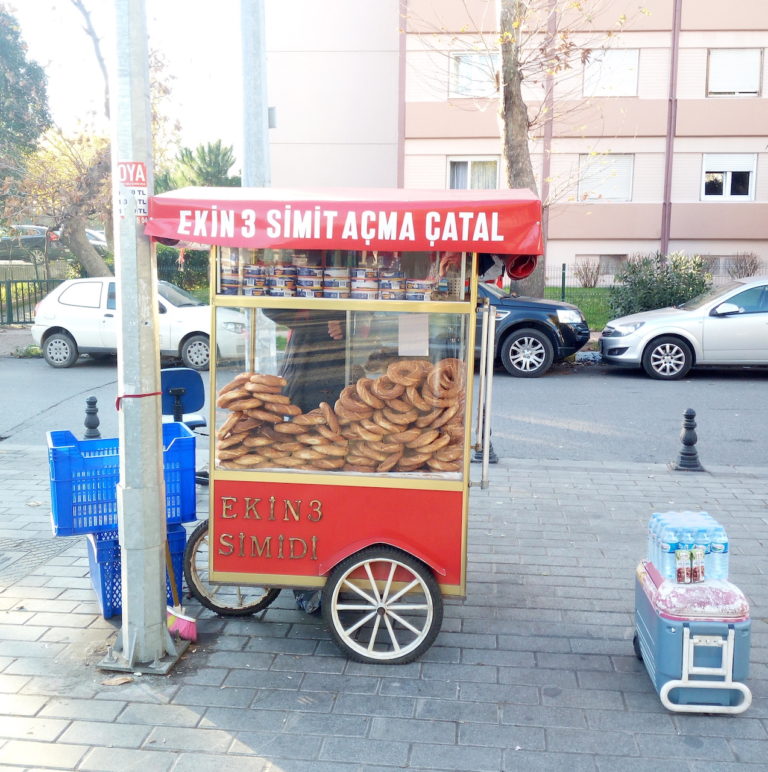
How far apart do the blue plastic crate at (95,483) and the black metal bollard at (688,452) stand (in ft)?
16.8

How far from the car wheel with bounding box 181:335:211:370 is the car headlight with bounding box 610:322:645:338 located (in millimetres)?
6804

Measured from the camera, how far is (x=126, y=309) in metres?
4.15

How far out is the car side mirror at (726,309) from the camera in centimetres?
1320

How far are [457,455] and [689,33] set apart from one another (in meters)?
23.6

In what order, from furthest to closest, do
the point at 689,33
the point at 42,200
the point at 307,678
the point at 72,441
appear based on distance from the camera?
the point at 689,33 → the point at 42,200 → the point at 72,441 → the point at 307,678

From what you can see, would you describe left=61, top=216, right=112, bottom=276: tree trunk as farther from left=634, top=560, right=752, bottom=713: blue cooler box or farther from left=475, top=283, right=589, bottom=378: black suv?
left=634, top=560, right=752, bottom=713: blue cooler box

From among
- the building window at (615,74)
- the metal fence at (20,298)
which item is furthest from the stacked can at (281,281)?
the building window at (615,74)

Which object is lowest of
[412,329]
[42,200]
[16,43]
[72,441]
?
[72,441]

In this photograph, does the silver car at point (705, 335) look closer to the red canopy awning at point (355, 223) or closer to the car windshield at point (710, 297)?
the car windshield at point (710, 297)

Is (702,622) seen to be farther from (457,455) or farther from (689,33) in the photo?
(689,33)

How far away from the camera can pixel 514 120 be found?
51.2ft

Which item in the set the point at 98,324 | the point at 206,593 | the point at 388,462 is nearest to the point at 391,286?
the point at 388,462

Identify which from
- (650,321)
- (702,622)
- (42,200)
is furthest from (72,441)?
(42,200)

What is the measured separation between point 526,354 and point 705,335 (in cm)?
278
